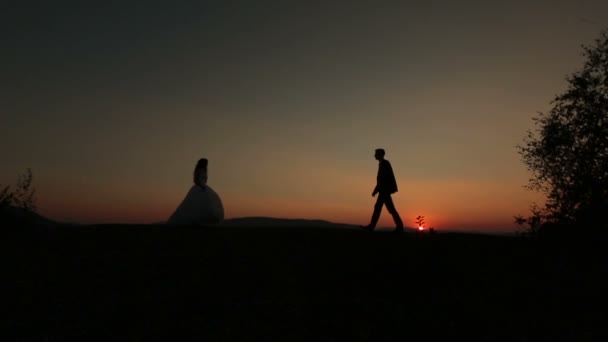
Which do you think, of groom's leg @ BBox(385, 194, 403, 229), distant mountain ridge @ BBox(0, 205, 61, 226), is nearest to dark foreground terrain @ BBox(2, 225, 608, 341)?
groom's leg @ BBox(385, 194, 403, 229)

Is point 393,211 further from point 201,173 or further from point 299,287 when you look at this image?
point 201,173

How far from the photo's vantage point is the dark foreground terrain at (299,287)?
1155 centimetres

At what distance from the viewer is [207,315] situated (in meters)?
12.1

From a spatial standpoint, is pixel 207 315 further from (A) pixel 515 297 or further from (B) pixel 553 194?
(B) pixel 553 194

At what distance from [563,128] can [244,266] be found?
19.0m

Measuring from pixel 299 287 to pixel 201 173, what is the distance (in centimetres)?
899

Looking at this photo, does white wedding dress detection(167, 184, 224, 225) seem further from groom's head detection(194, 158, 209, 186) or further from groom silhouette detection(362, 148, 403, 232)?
groom silhouette detection(362, 148, 403, 232)

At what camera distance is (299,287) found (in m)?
13.8

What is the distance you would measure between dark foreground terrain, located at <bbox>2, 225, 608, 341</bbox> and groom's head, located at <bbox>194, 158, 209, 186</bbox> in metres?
2.57

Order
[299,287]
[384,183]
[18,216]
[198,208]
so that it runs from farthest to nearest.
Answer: [18,216] < [198,208] < [384,183] < [299,287]

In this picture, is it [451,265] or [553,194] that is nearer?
[451,265]

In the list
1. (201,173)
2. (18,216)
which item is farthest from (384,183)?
(18,216)

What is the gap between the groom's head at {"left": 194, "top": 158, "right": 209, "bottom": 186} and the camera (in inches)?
836

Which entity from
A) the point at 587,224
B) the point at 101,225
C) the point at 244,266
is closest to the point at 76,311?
the point at 244,266
